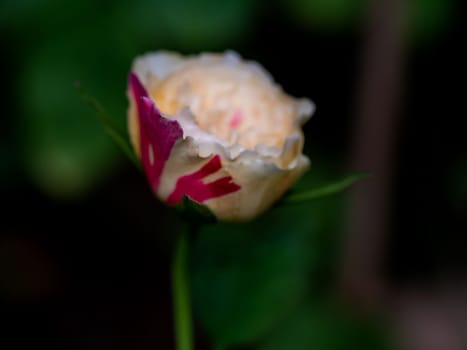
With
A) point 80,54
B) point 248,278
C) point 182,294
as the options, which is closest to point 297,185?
point 80,54

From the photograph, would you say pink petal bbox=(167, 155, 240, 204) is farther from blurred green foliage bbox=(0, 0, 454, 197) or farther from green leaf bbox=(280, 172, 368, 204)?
blurred green foliage bbox=(0, 0, 454, 197)

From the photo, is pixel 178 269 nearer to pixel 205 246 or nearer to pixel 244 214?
pixel 244 214

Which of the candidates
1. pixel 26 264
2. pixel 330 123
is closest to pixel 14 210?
pixel 26 264

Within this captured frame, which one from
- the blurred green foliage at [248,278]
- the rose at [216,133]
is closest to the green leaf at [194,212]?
the rose at [216,133]

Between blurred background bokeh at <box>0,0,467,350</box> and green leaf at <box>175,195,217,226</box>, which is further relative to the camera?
blurred background bokeh at <box>0,0,467,350</box>

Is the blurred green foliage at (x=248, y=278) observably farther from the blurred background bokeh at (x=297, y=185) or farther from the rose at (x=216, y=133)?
the blurred background bokeh at (x=297, y=185)

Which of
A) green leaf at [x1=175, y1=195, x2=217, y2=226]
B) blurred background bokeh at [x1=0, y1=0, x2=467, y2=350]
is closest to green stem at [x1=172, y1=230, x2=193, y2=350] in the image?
green leaf at [x1=175, y1=195, x2=217, y2=226]
